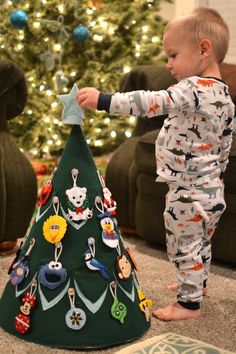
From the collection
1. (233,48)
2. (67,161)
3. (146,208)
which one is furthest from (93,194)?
(233,48)

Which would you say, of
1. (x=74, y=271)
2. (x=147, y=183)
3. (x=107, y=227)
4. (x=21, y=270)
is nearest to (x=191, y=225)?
(x=107, y=227)

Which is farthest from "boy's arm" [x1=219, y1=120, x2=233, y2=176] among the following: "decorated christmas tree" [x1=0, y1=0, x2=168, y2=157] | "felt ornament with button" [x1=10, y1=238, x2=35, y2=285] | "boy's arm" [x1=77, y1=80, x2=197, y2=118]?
"decorated christmas tree" [x1=0, y1=0, x2=168, y2=157]

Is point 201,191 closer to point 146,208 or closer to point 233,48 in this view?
point 146,208

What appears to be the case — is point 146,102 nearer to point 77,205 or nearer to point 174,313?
point 77,205

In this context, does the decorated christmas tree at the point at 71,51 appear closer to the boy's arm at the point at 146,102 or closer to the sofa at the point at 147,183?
the sofa at the point at 147,183

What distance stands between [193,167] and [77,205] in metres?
0.38

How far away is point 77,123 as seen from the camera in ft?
5.24

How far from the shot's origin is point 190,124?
168 centimetres

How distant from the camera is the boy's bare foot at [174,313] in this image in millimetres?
1738

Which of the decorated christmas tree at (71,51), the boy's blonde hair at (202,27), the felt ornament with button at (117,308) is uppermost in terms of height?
the boy's blonde hair at (202,27)

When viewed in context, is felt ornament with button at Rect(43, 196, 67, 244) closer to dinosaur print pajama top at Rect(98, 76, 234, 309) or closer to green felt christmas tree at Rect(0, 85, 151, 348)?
green felt christmas tree at Rect(0, 85, 151, 348)

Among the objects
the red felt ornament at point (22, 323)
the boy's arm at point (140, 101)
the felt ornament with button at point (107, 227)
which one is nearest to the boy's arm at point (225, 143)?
the boy's arm at point (140, 101)

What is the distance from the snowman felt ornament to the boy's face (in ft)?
1.51

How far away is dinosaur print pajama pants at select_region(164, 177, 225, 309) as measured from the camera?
5.66 ft
